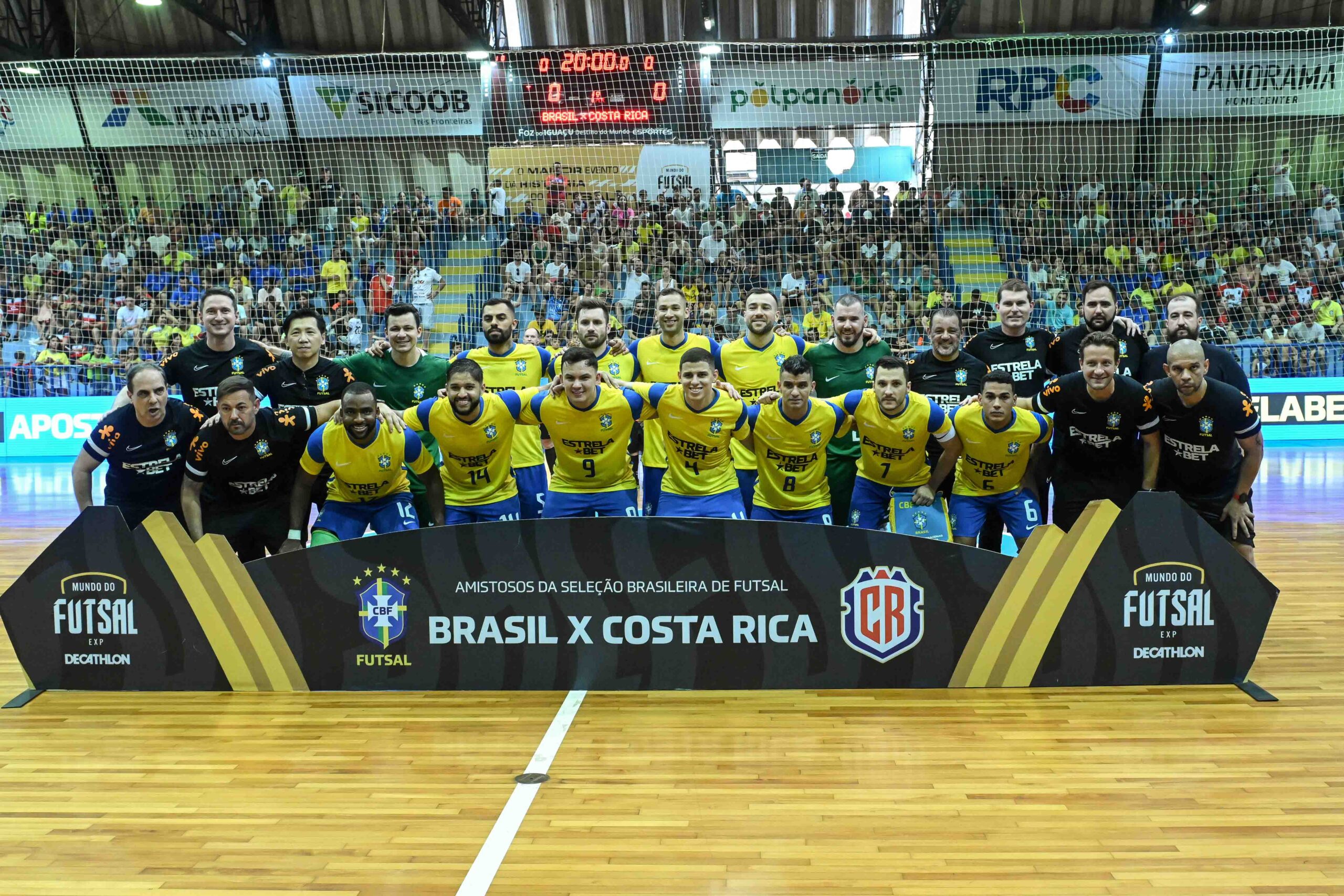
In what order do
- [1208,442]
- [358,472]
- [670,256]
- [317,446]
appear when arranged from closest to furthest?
1. [1208,442]
2. [317,446]
3. [358,472]
4. [670,256]

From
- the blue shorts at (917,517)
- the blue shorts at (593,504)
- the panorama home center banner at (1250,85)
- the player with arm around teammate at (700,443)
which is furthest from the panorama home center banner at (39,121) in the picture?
the panorama home center banner at (1250,85)

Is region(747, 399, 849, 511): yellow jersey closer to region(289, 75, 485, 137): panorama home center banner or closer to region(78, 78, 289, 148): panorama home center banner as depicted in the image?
region(289, 75, 485, 137): panorama home center banner

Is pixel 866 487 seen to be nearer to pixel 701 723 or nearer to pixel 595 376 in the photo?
pixel 595 376

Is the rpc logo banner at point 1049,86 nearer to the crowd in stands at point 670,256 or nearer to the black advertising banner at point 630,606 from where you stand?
the crowd in stands at point 670,256

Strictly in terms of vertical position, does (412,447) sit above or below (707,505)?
above

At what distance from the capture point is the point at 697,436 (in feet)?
22.5

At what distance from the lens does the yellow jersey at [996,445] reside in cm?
678

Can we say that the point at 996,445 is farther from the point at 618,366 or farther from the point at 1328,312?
the point at 1328,312

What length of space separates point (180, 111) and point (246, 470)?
17.8 m

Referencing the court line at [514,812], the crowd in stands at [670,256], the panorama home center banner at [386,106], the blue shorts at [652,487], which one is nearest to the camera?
the court line at [514,812]

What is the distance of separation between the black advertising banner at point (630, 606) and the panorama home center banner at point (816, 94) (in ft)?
55.9

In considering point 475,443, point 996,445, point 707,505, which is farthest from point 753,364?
point 475,443

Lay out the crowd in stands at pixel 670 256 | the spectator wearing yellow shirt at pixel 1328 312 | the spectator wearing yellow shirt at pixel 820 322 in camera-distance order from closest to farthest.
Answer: the spectator wearing yellow shirt at pixel 820 322, the spectator wearing yellow shirt at pixel 1328 312, the crowd in stands at pixel 670 256

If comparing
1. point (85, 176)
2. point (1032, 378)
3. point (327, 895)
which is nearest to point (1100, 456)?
point (1032, 378)
